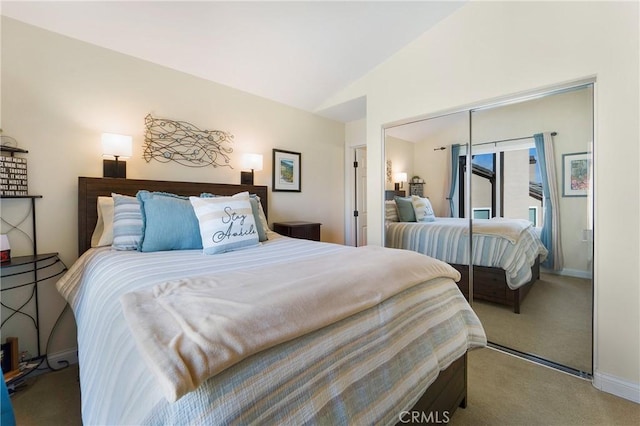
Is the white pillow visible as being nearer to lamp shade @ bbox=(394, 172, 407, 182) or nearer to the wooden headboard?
the wooden headboard

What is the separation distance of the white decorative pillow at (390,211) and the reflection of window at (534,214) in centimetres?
125

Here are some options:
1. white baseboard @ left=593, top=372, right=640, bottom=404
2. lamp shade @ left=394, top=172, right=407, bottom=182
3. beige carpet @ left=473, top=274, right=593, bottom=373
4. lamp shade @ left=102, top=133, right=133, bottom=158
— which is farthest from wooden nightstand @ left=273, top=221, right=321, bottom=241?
white baseboard @ left=593, top=372, right=640, bottom=404

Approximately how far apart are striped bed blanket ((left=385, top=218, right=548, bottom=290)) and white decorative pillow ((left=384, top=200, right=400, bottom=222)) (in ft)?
0.71

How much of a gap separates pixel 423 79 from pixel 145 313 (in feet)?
9.97

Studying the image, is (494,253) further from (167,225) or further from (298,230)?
(167,225)

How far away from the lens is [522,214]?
234cm

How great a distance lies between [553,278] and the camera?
2174 mm

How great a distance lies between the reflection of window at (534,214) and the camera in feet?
7.43

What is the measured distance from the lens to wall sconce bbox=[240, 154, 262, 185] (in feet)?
10.3

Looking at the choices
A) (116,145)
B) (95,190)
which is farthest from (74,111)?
(95,190)

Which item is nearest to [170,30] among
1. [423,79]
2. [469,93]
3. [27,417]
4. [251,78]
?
[251,78]

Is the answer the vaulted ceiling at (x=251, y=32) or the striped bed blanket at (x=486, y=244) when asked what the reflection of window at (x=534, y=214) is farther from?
the vaulted ceiling at (x=251, y=32)

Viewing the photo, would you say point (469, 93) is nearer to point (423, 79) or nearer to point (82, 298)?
point (423, 79)

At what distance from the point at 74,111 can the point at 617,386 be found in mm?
4311
